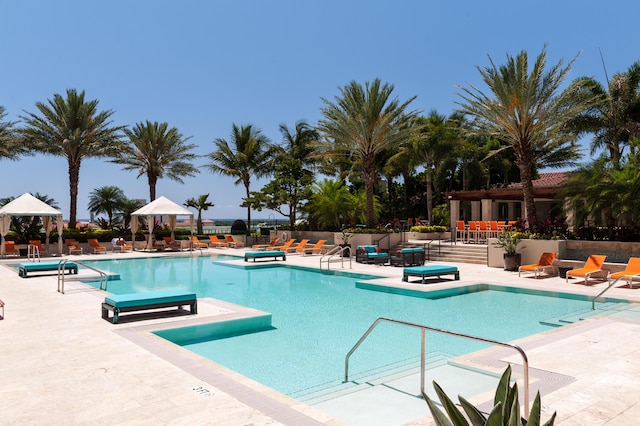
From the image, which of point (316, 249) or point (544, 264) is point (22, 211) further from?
point (544, 264)

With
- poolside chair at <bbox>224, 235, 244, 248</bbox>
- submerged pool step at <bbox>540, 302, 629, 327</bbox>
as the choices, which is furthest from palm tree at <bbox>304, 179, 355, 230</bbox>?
submerged pool step at <bbox>540, 302, 629, 327</bbox>

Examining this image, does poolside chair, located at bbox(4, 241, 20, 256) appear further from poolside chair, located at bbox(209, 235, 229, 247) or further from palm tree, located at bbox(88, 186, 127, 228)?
palm tree, located at bbox(88, 186, 127, 228)

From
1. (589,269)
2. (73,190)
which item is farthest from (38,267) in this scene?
(589,269)

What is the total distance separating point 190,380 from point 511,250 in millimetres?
14476

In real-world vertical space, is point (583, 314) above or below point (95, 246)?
below

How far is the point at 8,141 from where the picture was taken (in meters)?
28.1

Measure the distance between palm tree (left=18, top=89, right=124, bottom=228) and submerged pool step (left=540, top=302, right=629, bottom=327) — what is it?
91.6 ft

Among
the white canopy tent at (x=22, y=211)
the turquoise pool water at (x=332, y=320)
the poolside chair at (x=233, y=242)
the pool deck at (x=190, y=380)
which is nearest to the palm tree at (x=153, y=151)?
the poolside chair at (x=233, y=242)

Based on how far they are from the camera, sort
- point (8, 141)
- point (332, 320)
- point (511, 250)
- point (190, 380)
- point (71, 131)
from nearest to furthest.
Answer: point (190, 380), point (332, 320), point (511, 250), point (8, 141), point (71, 131)

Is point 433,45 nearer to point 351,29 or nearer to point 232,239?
point 351,29

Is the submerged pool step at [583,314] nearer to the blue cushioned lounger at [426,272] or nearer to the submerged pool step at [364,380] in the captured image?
the submerged pool step at [364,380]

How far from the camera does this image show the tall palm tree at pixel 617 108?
87.8 ft

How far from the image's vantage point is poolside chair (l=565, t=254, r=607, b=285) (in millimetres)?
14047

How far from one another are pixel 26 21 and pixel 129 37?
5822 mm
